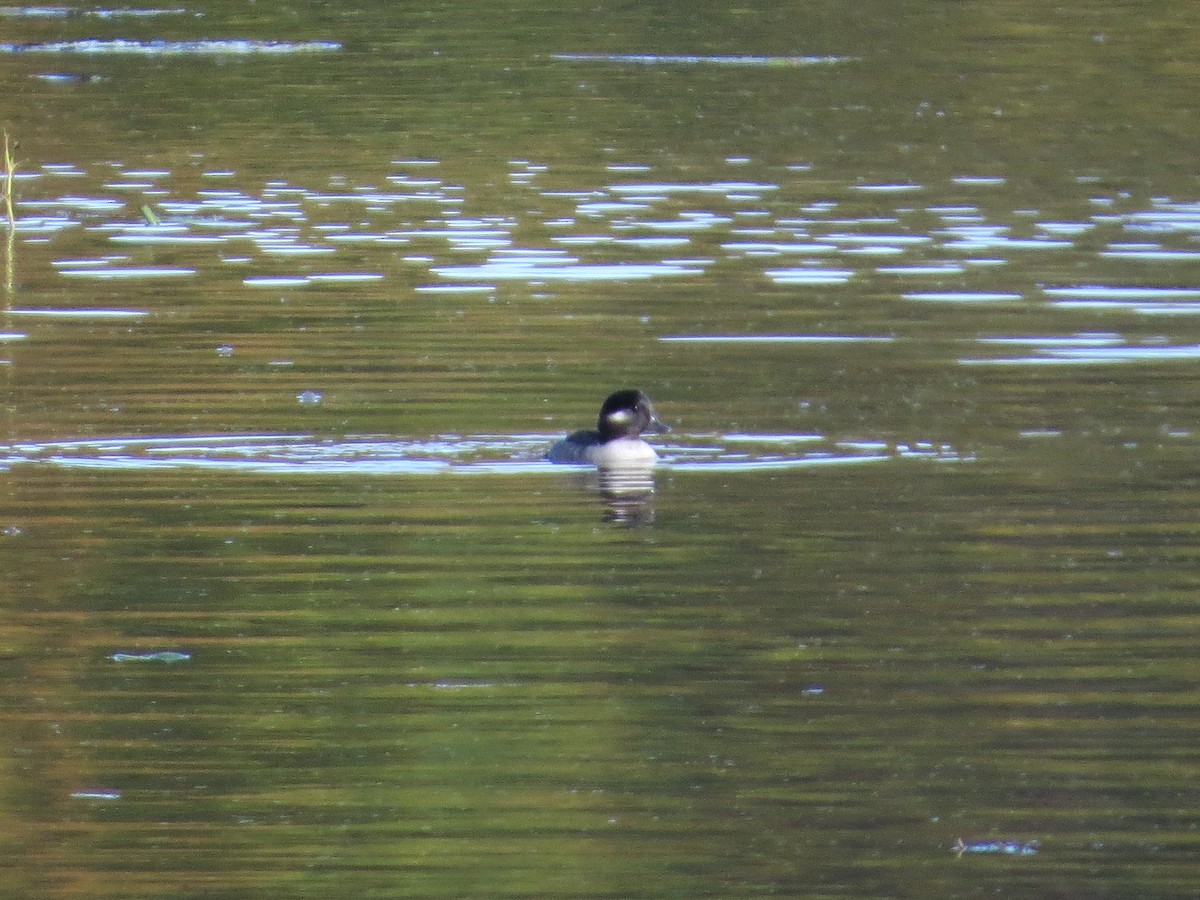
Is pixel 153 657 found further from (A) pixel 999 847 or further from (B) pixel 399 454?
(B) pixel 399 454

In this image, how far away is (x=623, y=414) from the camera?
1562 centimetres

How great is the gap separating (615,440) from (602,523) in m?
1.29

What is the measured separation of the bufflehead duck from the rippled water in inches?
5.8

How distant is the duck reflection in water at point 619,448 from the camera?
1534cm

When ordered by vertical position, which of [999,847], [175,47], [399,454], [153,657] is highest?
[999,847]

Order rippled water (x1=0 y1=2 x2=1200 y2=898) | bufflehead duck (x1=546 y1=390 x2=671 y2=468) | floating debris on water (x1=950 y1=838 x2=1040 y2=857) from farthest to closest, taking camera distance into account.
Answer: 1. bufflehead duck (x1=546 y1=390 x2=671 y2=468)
2. rippled water (x1=0 y1=2 x2=1200 y2=898)
3. floating debris on water (x1=950 y1=838 x2=1040 y2=857)

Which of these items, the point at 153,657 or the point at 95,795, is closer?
the point at 95,795

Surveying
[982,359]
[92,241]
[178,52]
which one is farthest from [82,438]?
[178,52]

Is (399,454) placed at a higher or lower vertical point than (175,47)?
higher

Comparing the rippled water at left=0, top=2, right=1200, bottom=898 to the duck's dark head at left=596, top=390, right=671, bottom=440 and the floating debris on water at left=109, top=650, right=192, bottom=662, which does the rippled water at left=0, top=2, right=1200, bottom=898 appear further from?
the duck's dark head at left=596, top=390, right=671, bottom=440

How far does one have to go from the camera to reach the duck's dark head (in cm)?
1555

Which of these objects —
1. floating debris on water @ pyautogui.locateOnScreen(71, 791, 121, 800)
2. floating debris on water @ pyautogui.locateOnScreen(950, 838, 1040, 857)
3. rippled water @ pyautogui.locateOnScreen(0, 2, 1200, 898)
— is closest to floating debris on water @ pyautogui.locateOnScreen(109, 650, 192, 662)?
rippled water @ pyautogui.locateOnScreen(0, 2, 1200, 898)

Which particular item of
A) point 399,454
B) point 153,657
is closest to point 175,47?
point 399,454

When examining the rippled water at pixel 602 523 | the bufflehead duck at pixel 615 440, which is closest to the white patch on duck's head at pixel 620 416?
the bufflehead duck at pixel 615 440
